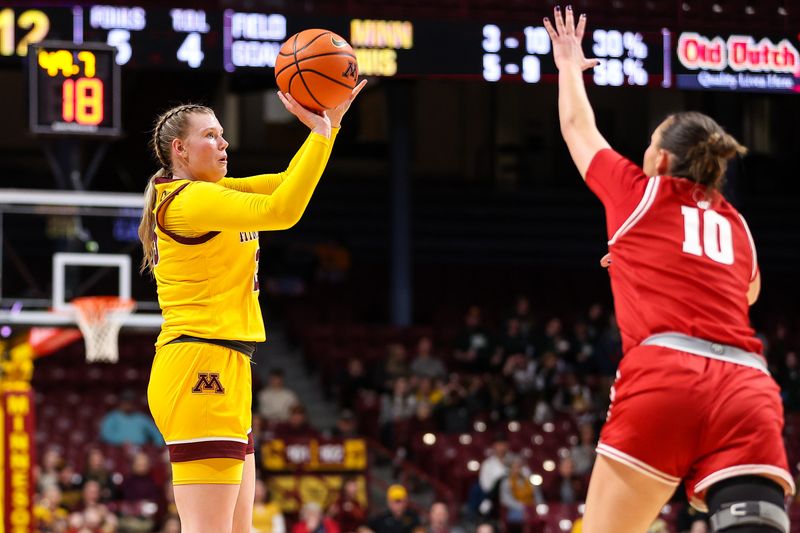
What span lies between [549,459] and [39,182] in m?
11.4

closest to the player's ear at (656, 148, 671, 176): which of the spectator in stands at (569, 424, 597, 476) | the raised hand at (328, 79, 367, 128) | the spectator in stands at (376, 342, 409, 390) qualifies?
the raised hand at (328, 79, 367, 128)

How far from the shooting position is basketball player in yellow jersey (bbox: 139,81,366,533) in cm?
425

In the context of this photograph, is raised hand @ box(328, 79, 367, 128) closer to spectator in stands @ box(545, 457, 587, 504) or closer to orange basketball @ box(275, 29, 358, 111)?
orange basketball @ box(275, 29, 358, 111)

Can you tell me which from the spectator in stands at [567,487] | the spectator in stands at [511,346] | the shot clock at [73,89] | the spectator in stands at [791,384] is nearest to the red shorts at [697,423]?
the shot clock at [73,89]

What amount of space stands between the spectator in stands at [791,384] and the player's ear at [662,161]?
13.3 m

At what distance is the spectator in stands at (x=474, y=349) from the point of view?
17000 millimetres

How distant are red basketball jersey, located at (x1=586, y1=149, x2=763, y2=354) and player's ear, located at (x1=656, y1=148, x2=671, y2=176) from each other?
7cm

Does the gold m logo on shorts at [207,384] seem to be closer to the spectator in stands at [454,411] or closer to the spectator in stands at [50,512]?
the spectator in stands at [50,512]

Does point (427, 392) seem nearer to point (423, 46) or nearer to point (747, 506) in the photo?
point (423, 46)

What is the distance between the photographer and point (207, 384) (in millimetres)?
4332

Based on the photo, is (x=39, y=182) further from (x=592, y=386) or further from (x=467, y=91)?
(x=592, y=386)

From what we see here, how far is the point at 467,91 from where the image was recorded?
84.0 ft

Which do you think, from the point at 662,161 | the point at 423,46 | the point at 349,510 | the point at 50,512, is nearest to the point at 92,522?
the point at 50,512

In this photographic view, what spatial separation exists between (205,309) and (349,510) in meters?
8.89
